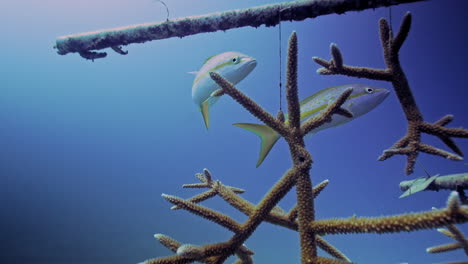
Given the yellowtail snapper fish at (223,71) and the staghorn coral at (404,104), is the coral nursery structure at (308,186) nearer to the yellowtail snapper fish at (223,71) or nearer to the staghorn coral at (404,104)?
the staghorn coral at (404,104)

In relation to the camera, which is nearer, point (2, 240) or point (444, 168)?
point (444, 168)

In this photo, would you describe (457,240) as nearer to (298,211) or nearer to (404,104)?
(404,104)

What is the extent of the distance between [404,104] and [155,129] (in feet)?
108

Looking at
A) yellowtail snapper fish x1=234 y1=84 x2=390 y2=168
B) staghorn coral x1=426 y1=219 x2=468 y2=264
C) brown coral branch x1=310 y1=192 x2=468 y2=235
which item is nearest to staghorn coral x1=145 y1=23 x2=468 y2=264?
brown coral branch x1=310 y1=192 x2=468 y2=235

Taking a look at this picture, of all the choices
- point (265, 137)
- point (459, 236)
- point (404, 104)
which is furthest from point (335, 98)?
point (459, 236)

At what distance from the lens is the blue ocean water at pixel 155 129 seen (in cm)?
1524

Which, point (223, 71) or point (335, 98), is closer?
point (335, 98)

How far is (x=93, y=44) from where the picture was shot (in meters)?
4.31

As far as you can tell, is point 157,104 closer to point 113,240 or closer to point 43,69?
point 43,69

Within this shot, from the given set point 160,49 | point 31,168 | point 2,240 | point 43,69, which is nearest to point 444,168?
point 160,49

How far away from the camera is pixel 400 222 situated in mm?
1140

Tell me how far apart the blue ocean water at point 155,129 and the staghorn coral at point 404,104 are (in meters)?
12.1

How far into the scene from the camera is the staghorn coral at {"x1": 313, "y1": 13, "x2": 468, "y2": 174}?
2.10 metres

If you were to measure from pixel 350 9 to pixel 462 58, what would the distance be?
13085mm
